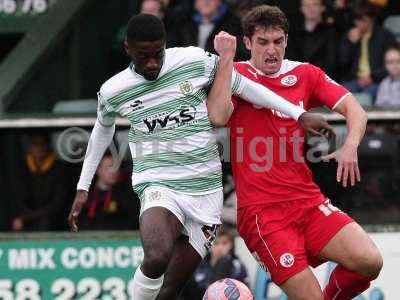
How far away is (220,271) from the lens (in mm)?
11688

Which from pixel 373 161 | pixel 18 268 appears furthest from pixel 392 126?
pixel 18 268

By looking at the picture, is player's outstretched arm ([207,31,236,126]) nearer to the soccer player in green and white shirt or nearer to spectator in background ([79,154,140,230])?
the soccer player in green and white shirt

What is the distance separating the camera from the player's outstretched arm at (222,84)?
934 cm

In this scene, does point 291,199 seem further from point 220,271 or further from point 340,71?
point 340,71

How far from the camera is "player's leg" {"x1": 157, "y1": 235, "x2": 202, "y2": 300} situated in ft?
30.9

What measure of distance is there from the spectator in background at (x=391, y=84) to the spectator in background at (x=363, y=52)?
0.11 meters

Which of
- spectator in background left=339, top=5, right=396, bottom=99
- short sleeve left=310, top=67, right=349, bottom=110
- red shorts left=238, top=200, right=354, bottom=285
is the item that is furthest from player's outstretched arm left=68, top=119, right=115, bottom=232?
spectator in background left=339, top=5, right=396, bottom=99

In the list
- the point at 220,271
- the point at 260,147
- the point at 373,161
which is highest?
the point at 260,147

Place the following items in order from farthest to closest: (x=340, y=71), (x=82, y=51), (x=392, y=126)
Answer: (x=82, y=51) < (x=340, y=71) < (x=392, y=126)

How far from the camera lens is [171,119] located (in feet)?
30.8

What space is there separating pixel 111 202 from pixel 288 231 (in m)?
2.77

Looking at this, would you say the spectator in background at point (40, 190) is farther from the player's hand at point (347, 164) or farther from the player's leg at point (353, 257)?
the player's hand at point (347, 164)

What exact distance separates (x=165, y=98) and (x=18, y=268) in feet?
9.72

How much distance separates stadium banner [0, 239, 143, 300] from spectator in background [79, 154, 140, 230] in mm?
190
